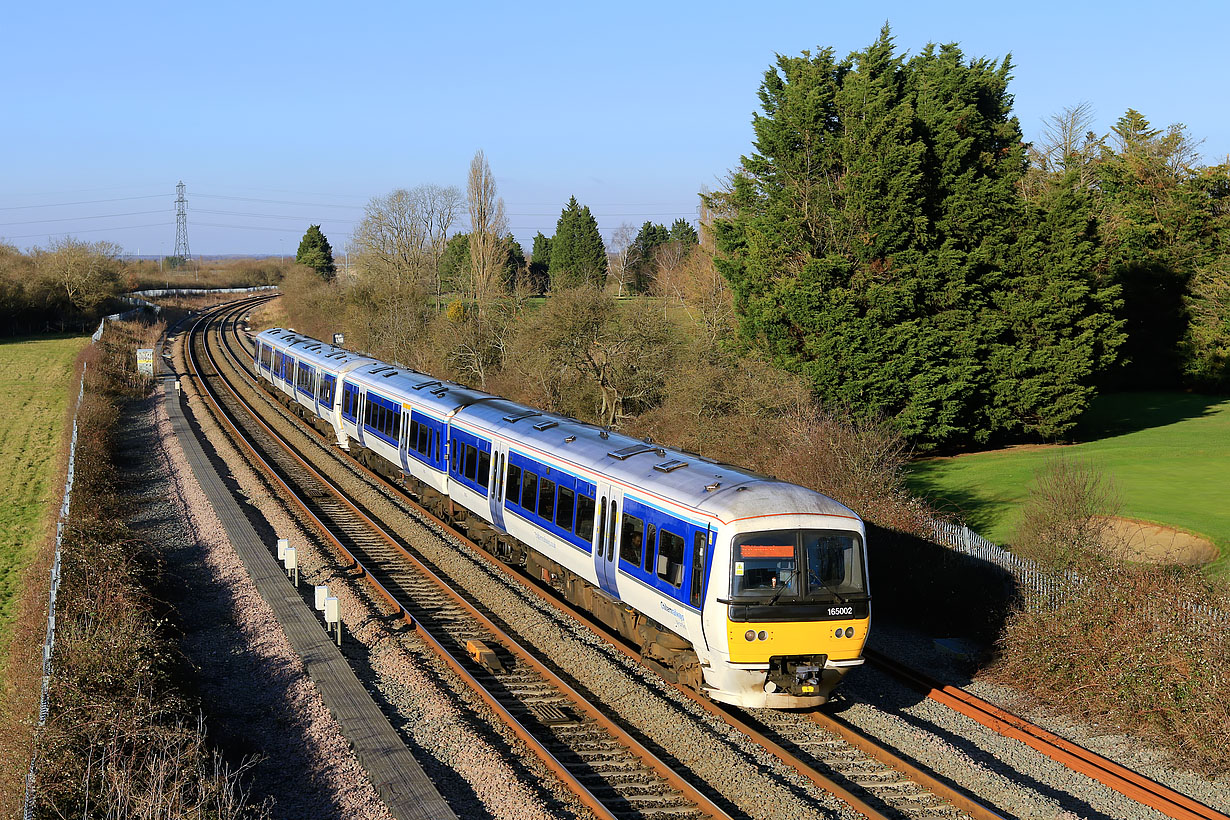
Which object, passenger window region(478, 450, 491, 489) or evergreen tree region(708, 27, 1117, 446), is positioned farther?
evergreen tree region(708, 27, 1117, 446)

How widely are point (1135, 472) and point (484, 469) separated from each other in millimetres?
20425

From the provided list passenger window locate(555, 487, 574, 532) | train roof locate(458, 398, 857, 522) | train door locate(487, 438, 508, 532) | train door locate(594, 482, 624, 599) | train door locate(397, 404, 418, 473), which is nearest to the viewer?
train roof locate(458, 398, 857, 522)

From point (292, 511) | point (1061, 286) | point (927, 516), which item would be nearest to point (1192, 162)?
point (1061, 286)

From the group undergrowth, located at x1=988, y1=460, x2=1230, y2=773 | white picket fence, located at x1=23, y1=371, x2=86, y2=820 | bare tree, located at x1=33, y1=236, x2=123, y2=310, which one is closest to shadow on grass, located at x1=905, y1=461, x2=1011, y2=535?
undergrowth, located at x1=988, y1=460, x2=1230, y2=773

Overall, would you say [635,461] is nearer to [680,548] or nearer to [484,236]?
[680,548]

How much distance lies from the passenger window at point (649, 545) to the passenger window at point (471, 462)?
6.95 meters

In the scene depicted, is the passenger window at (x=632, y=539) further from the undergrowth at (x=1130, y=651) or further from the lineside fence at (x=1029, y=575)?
the lineside fence at (x=1029, y=575)

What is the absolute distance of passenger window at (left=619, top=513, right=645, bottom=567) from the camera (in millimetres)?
12508

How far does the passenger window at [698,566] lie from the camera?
11062 millimetres

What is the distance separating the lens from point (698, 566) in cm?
1117

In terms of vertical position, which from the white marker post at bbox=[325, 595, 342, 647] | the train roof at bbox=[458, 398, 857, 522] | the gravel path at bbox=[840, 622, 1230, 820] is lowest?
the gravel path at bbox=[840, 622, 1230, 820]

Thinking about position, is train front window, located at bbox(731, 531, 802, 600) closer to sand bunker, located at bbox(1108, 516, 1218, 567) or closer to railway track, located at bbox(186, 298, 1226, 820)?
railway track, located at bbox(186, 298, 1226, 820)

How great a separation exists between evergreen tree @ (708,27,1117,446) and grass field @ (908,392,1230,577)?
206 centimetres

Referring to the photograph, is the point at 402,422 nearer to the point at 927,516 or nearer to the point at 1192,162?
the point at 927,516
